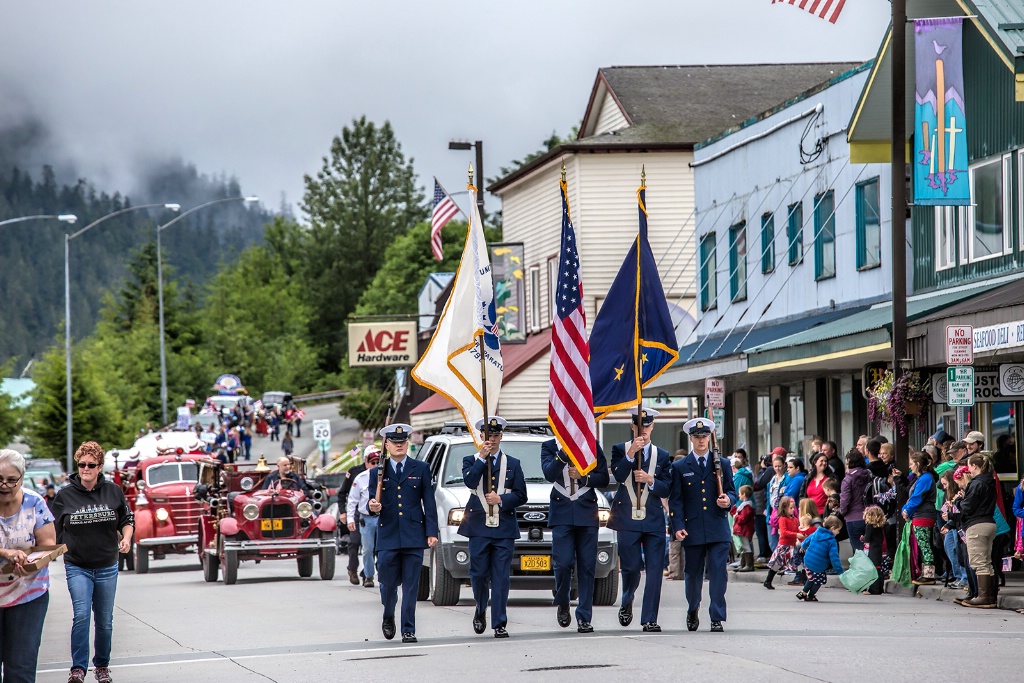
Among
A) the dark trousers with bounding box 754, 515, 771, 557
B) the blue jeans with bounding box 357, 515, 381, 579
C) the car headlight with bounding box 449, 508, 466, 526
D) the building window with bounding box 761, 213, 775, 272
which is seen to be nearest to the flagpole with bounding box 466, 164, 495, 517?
the car headlight with bounding box 449, 508, 466, 526

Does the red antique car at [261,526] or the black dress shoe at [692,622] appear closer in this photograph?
the black dress shoe at [692,622]

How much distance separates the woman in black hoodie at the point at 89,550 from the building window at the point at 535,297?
1374 inches

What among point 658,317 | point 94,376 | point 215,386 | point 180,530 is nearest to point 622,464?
point 658,317

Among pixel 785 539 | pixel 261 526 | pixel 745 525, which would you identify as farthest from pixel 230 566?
pixel 785 539

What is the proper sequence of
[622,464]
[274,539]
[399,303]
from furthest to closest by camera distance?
[399,303], [274,539], [622,464]

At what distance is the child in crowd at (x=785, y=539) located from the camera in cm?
2328

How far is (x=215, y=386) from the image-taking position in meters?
103

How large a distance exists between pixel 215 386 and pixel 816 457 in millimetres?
82400

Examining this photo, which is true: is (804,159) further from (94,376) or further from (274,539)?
(94,376)

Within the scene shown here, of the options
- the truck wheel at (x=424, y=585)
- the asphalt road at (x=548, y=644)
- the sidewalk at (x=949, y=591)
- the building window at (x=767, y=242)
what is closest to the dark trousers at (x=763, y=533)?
the sidewalk at (x=949, y=591)

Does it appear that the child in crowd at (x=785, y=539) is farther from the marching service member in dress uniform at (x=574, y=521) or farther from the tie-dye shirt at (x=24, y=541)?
the tie-dye shirt at (x=24, y=541)

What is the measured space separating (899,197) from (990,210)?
3374mm

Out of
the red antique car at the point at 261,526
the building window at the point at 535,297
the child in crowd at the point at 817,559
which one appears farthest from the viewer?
the building window at the point at 535,297

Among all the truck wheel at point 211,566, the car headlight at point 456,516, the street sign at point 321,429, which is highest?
the street sign at point 321,429
